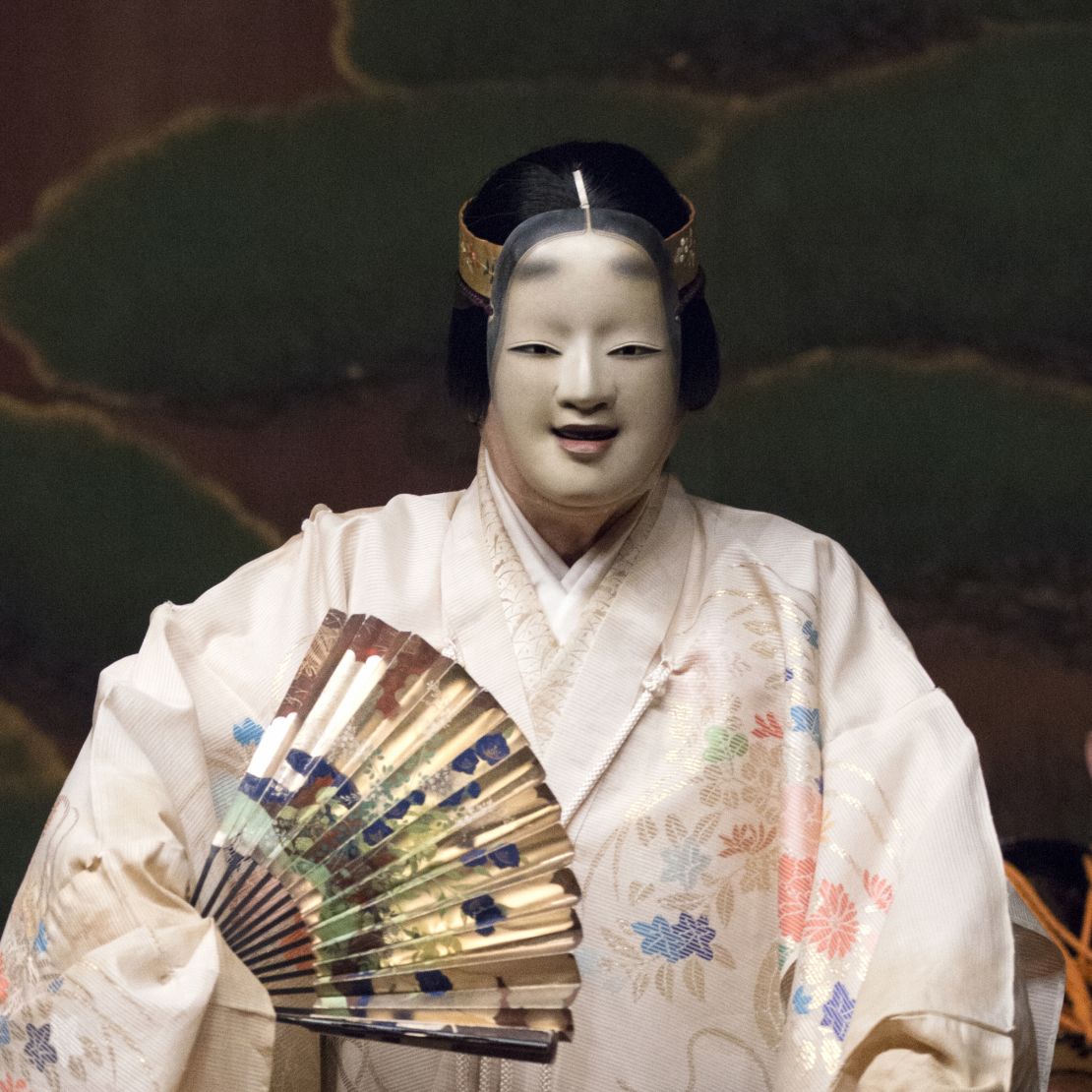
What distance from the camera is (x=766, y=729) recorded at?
7.33ft

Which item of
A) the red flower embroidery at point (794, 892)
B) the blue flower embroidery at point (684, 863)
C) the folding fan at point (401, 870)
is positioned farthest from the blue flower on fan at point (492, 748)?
the red flower embroidery at point (794, 892)

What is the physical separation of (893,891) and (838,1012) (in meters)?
0.13

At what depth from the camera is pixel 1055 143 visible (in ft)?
10.5

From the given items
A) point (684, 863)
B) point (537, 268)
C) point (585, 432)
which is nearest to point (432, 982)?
point (684, 863)

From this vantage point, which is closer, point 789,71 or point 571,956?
point 571,956

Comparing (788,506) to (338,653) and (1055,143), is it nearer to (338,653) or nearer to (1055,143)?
(1055,143)

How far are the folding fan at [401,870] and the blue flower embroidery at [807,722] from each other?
311mm

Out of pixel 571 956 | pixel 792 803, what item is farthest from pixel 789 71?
pixel 571 956

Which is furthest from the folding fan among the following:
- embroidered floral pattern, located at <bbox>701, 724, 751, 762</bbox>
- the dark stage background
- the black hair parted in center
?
the dark stage background

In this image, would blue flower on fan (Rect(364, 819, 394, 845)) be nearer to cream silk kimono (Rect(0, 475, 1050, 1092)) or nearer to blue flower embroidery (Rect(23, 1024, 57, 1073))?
cream silk kimono (Rect(0, 475, 1050, 1092))

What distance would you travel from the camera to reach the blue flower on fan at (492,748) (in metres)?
2.05

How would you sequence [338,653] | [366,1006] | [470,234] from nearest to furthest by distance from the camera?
[366,1006] < [338,653] < [470,234]

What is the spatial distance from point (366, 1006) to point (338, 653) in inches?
13.2

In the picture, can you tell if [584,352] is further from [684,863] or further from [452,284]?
[452,284]
